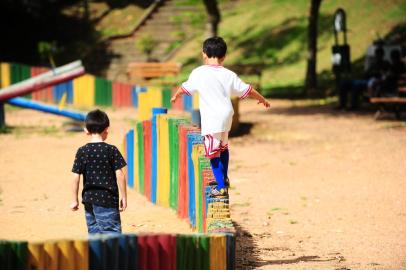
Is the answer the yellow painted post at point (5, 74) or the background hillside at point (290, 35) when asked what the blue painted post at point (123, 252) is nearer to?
the background hillside at point (290, 35)

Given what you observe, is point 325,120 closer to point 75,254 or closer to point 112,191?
point 112,191

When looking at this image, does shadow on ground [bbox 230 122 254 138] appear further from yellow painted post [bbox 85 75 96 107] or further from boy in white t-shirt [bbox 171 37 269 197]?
boy in white t-shirt [bbox 171 37 269 197]

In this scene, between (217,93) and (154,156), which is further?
(154,156)

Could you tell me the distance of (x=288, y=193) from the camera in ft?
36.6

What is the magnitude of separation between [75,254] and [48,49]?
2605cm

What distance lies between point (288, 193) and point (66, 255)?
6403 millimetres

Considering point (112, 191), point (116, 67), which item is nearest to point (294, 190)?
point (112, 191)

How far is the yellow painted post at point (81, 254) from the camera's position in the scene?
16.6ft

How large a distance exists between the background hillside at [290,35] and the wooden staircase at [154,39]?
2.49 feet

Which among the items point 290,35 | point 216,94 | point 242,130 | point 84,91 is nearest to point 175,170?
point 216,94

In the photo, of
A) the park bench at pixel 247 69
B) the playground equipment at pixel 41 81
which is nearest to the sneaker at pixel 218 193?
the playground equipment at pixel 41 81

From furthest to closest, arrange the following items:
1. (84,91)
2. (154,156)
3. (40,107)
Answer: (84,91) < (40,107) < (154,156)

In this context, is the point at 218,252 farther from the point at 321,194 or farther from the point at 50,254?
the point at 321,194

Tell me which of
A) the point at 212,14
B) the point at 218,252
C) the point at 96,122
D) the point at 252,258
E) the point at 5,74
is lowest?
the point at 252,258
